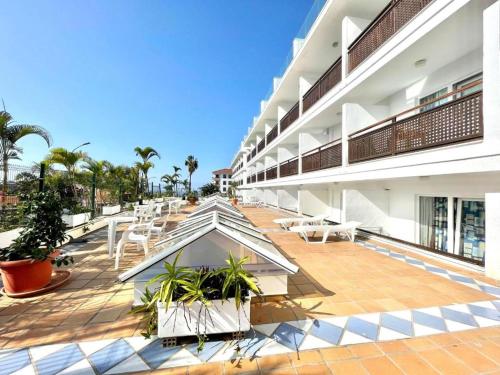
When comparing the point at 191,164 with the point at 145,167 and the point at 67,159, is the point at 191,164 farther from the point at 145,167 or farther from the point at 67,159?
the point at 67,159

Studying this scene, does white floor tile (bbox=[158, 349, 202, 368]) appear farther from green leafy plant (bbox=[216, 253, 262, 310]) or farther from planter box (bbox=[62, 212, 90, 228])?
planter box (bbox=[62, 212, 90, 228])

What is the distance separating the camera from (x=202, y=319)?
105 inches

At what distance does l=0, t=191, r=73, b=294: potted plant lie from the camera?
3.87 m

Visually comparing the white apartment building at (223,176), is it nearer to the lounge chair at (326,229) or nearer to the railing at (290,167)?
the railing at (290,167)

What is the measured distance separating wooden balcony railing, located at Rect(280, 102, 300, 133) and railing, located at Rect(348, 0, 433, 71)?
5.68m

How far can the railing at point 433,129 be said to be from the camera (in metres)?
4.49

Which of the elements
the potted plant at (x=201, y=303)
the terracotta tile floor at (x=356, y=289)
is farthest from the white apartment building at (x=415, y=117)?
the potted plant at (x=201, y=303)

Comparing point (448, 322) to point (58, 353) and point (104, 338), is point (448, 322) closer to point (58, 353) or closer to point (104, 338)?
point (104, 338)

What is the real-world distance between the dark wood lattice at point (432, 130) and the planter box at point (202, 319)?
17.9 ft

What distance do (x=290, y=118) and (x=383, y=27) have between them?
839 cm

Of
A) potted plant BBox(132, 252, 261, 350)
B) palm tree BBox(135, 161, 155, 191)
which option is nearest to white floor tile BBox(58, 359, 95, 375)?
potted plant BBox(132, 252, 261, 350)

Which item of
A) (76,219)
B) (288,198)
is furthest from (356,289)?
(288,198)

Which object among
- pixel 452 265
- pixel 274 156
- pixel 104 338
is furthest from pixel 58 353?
pixel 274 156

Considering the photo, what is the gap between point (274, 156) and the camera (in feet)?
77.2
